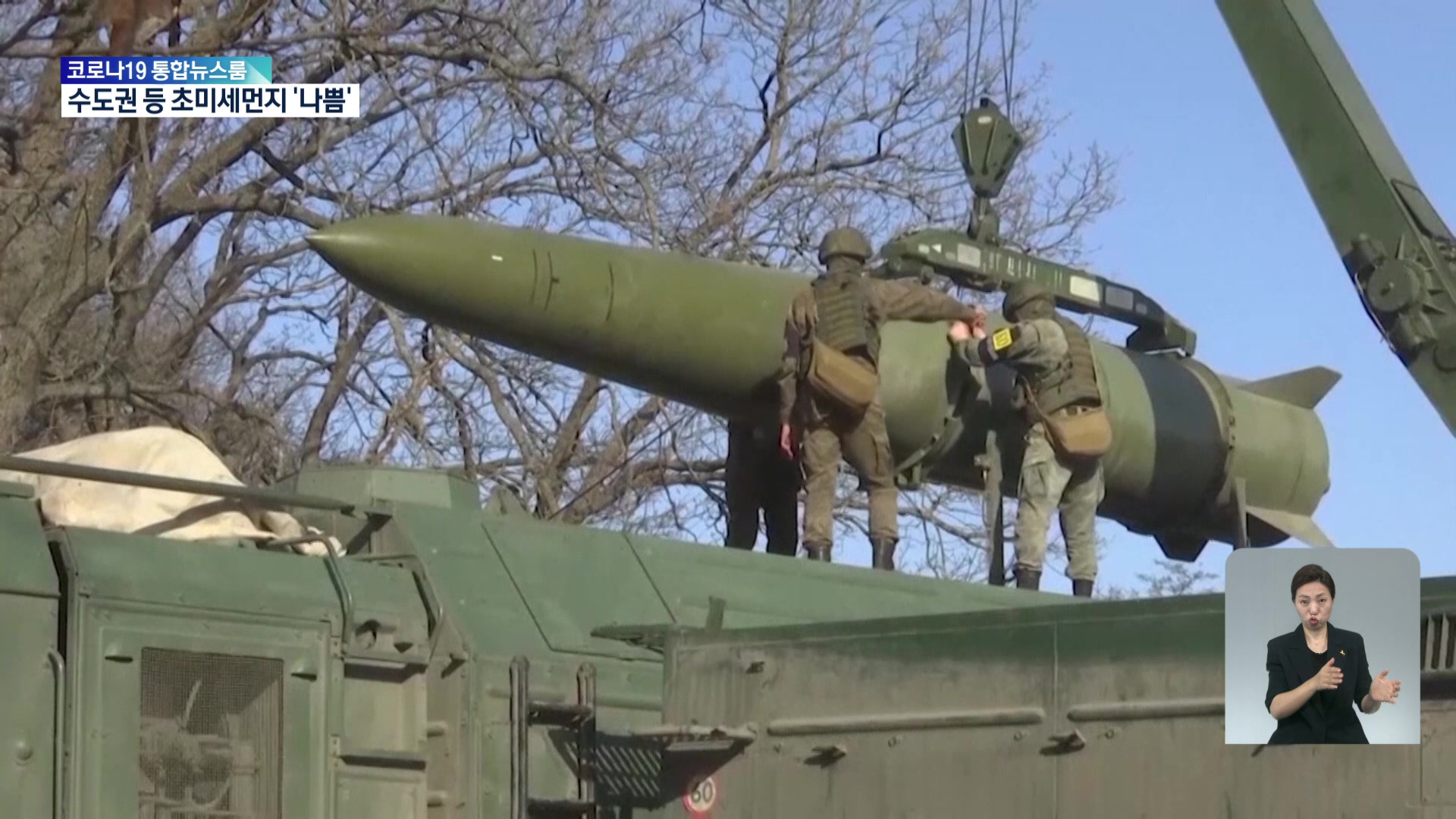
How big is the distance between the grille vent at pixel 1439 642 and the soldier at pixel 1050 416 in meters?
4.58

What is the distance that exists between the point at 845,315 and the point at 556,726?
340 cm

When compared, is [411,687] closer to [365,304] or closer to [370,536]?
[370,536]

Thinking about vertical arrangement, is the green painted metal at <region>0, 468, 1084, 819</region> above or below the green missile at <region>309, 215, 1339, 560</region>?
below

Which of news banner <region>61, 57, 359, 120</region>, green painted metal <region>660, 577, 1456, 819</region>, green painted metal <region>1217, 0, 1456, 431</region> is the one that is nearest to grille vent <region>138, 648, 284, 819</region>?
green painted metal <region>660, 577, 1456, 819</region>

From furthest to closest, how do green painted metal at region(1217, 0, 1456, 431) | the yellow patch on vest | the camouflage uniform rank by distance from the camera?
1. green painted metal at region(1217, 0, 1456, 431)
2. the camouflage uniform
3. the yellow patch on vest

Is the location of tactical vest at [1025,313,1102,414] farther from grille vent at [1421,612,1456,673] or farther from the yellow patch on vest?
grille vent at [1421,612,1456,673]

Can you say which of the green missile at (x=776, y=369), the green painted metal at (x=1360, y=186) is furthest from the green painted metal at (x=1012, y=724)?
the green painted metal at (x=1360, y=186)

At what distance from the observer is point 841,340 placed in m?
10.0

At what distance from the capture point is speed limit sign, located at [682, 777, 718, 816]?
696 centimetres

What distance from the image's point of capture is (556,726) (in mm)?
7098

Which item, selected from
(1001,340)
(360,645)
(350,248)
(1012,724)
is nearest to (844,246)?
(1001,340)

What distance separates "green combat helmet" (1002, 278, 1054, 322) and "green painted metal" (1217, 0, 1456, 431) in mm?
1738

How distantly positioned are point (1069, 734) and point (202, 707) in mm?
2218

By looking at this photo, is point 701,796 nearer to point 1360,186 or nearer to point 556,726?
point 556,726
